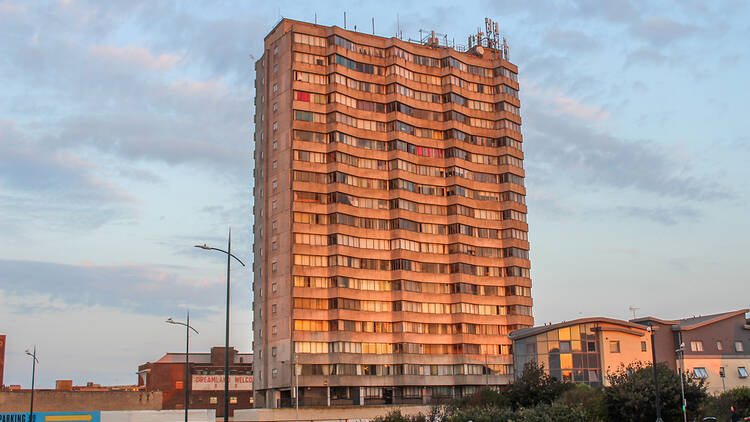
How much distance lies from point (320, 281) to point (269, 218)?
512 inches

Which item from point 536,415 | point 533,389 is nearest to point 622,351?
point 533,389

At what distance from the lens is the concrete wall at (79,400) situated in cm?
11738

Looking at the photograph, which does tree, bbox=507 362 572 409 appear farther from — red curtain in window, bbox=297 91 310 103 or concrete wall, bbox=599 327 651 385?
red curtain in window, bbox=297 91 310 103

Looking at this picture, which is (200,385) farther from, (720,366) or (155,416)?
(720,366)

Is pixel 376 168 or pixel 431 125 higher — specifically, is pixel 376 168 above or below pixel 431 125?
below

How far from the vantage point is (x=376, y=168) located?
12938cm

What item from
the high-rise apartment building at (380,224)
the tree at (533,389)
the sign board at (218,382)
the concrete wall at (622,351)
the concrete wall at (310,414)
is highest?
the high-rise apartment building at (380,224)

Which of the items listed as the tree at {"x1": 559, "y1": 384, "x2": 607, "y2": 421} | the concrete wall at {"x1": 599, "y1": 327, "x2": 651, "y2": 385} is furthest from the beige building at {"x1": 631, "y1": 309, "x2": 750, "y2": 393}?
the tree at {"x1": 559, "y1": 384, "x2": 607, "y2": 421}

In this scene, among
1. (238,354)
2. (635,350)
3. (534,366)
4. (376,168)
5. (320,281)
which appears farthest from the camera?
(238,354)

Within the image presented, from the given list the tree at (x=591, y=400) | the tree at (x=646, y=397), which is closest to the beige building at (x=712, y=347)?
the tree at (x=591, y=400)

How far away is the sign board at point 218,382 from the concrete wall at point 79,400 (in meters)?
15.7

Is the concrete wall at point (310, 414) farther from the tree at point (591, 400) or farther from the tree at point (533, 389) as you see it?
the tree at point (591, 400)

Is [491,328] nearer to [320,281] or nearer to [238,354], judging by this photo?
[320,281]

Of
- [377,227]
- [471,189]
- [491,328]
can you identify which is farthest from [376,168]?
[491,328]
